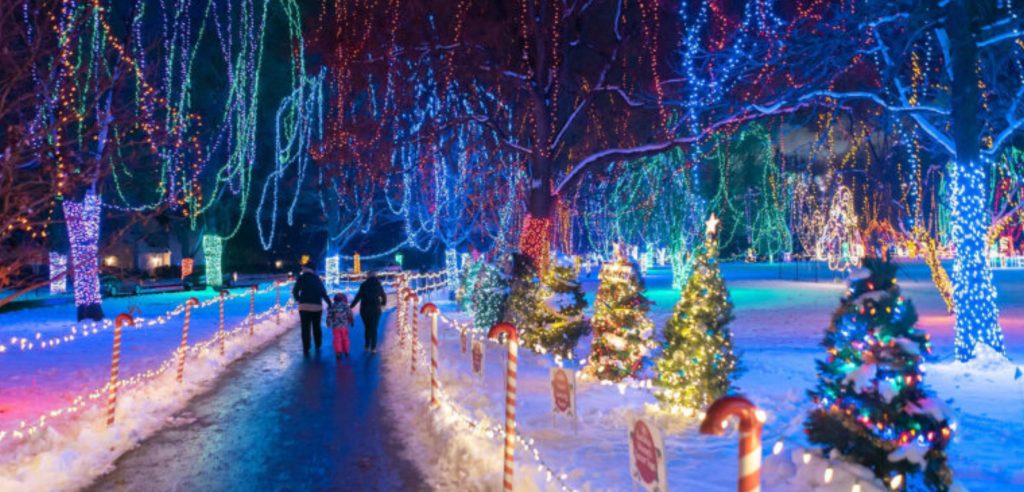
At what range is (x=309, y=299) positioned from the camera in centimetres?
1473

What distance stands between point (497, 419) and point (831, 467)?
12.5 ft

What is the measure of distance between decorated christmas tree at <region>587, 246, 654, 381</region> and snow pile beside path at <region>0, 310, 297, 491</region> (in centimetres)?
564

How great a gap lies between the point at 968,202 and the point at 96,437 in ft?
42.5

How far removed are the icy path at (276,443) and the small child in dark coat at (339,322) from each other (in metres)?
2.12

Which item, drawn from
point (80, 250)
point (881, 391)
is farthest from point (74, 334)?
point (881, 391)

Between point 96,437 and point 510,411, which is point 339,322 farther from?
point 510,411

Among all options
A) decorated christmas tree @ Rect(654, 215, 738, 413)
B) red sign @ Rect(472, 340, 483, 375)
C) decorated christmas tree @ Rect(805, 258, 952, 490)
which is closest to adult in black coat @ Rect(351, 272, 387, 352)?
Answer: red sign @ Rect(472, 340, 483, 375)

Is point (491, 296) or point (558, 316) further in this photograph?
point (491, 296)

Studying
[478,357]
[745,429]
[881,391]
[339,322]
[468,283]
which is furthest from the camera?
[468,283]

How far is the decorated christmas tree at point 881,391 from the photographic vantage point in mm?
5039

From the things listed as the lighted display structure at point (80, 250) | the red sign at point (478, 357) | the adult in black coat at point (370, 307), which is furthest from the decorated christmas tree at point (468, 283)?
the red sign at point (478, 357)

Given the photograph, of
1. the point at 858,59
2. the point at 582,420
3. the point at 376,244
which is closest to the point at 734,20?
the point at 858,59

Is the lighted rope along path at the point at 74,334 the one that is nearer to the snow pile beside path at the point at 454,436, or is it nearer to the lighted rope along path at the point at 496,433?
the snow pile beside path at the point at 454,436

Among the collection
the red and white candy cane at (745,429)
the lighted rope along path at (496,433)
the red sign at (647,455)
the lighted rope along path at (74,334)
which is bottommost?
the lighted rope along path at (496,433)
